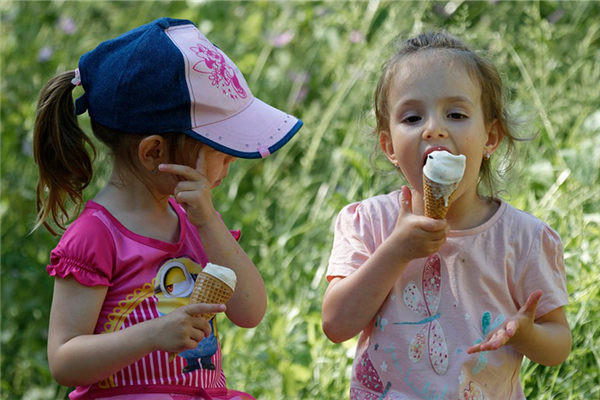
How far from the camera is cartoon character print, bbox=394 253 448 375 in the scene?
1819 millimetres

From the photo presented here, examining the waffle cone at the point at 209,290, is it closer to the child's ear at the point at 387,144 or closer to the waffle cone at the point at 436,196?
the waffle cone at the point at 436,196

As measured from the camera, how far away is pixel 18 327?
3.42 m

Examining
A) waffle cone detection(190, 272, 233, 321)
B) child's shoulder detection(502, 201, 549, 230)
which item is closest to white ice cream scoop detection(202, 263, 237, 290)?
waffle cone detection(190, 272, 233, 321)

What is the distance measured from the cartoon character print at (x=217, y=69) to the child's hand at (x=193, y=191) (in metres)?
0.20

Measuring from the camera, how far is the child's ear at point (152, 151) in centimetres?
177

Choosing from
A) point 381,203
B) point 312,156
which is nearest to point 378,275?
point 381,203

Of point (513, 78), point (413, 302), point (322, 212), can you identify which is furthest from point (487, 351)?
point (513, 78)

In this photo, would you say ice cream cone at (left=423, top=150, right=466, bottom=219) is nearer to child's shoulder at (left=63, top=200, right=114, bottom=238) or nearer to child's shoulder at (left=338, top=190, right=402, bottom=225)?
child's shoulder at (left=338, top=190, right=402, bottom=225)

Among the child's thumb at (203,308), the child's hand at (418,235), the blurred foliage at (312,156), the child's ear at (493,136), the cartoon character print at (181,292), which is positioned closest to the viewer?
the child's thumb at (203,308)

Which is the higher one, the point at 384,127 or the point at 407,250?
the point at 384,127

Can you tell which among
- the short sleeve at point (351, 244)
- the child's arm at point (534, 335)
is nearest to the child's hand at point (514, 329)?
the child's arm at point (534, 335)

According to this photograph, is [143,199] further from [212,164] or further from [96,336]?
[96,336]

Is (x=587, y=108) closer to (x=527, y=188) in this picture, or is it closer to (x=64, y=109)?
(x=527, y=188)

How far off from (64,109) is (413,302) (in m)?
0.88
